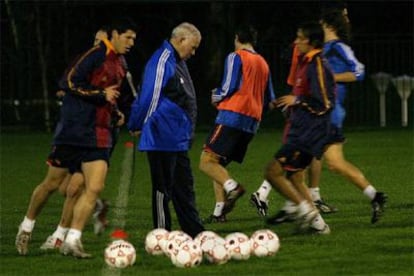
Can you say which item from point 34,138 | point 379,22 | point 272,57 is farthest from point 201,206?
point 379,22

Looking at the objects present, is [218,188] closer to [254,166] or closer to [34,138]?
[254,166]

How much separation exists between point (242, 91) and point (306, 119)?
6.12 feet

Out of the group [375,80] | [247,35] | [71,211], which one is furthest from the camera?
[375,80]

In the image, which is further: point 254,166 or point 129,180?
point 254,166

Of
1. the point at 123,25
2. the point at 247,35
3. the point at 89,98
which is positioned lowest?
the point at 247,35

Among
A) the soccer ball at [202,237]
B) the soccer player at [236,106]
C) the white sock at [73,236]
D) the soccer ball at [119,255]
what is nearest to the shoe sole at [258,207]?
the soccer player at [236,106]

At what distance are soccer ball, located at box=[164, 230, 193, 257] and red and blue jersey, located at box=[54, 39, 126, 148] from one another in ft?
3.48

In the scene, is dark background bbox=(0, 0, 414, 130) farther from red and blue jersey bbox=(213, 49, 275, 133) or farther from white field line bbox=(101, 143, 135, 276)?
red and blue jersey bbox=(213, 49, 275, 133)

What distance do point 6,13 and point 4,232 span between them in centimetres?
1848

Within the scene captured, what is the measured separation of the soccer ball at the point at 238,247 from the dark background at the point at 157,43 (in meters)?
18.4

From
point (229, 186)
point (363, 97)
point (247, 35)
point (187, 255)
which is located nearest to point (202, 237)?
point (187, 255)

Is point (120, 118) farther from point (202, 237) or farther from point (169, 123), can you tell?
point (202, 237)

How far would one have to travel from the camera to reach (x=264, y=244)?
1154cm

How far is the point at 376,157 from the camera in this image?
2220 centimetres
